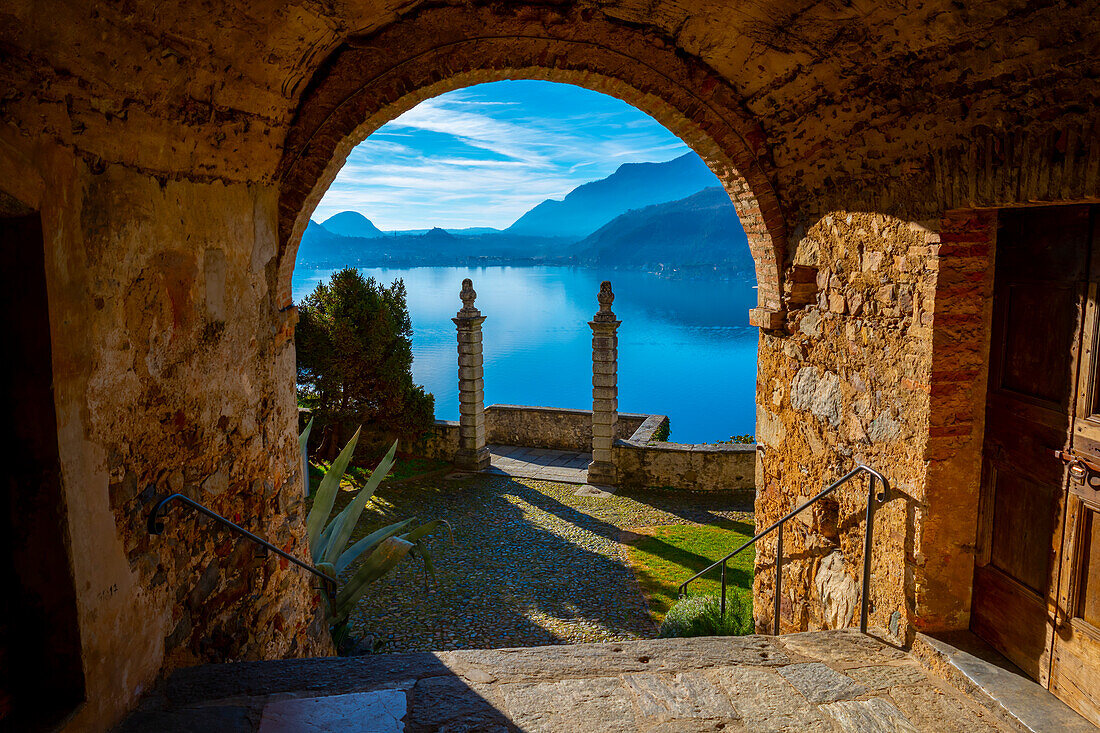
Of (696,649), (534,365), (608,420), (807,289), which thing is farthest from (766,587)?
(534,365)

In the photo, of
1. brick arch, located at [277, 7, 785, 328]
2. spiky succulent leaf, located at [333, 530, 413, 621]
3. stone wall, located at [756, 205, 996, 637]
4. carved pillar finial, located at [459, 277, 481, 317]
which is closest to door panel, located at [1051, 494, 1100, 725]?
stone wall, located at [756, 205, 996, 637]

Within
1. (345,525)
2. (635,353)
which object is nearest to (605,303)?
(345,525)

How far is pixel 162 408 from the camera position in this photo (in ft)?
9.30

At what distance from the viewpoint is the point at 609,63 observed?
406 centimetres

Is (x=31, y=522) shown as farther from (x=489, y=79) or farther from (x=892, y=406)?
(x=892, y=406)

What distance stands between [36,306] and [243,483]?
1695mm

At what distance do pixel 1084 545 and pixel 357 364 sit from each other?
12.2 meters

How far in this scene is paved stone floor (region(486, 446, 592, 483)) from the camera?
13.6m

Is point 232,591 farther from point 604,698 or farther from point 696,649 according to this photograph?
point 696,649

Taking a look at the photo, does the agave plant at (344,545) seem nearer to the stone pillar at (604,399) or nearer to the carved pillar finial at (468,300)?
the stone pillar at (604,399)

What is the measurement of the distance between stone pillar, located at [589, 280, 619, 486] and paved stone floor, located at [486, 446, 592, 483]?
0.51 m

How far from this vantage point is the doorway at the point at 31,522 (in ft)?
6.82

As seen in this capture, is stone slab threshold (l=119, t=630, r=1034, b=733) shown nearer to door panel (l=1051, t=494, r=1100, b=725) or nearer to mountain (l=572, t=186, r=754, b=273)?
door panel (l=1051, t=494, r=1100, b=725)

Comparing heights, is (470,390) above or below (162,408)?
below
